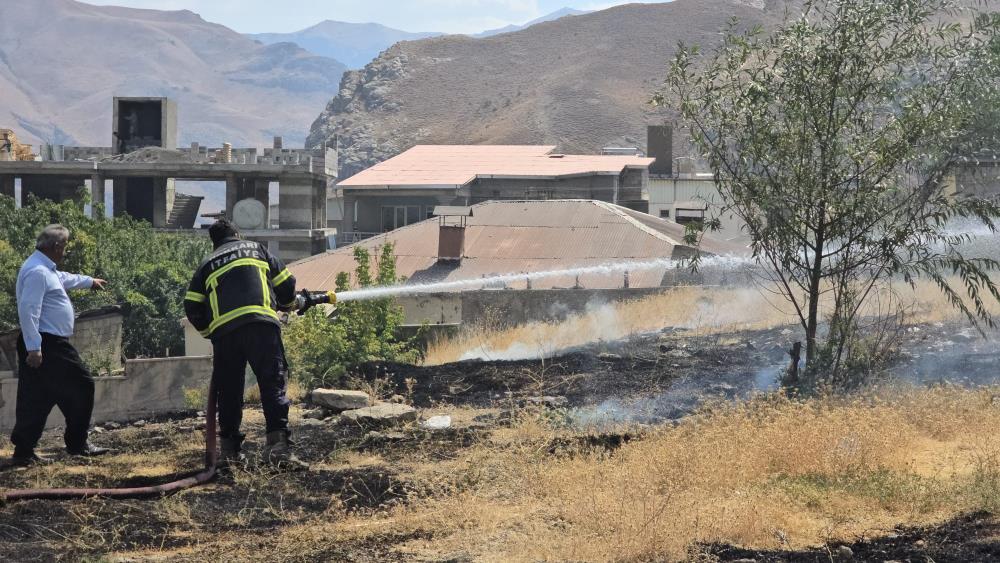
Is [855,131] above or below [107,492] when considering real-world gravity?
above

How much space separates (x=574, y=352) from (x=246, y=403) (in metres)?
4.27

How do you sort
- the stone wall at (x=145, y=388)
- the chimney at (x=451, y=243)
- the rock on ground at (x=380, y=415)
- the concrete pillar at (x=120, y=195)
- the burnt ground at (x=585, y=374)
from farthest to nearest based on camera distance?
the concrete pillar at (x=120, y=195) < the chimney at (x=451, y=243) < the stone wall at (x=145, y=388) < the burnt ground at (x=585, y=374) < the rock on ground at (x=380, y=415)

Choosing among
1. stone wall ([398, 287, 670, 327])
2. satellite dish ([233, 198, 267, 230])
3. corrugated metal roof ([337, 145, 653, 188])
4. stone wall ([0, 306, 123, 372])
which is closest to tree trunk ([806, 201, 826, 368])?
stone wall ([0, 306, 123, 372])

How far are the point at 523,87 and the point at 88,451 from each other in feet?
549

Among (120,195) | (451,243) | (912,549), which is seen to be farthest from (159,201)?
(912,549)

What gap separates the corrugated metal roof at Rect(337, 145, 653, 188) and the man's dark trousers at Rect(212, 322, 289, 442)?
158 feet

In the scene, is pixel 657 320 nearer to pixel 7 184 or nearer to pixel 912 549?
pixel 912 549

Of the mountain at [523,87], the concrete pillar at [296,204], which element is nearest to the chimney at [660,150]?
the concrete pillar at [296,204]

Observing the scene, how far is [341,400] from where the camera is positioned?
1200cm

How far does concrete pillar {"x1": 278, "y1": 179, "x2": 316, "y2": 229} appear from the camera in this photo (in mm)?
58125

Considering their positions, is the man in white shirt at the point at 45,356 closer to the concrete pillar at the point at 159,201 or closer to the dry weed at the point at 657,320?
the dry weed at the point at 657,320

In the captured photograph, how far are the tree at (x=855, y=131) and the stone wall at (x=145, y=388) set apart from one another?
6.35 metres

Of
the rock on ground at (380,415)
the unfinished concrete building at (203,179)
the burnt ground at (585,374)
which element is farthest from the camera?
the unfinished concrete building at (203,179)

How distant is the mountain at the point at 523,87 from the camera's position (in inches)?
5827
